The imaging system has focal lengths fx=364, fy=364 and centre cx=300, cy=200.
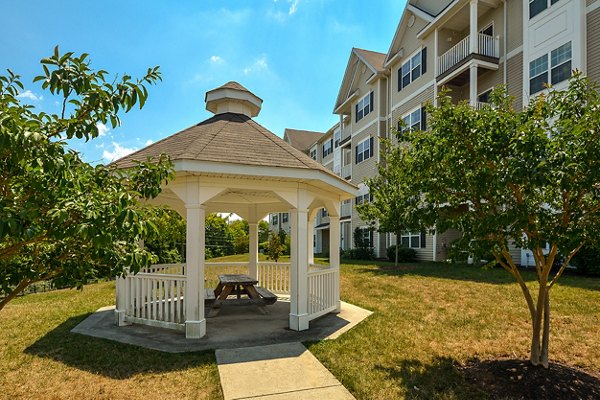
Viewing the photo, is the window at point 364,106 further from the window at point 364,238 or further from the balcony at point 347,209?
the window at point 364,238

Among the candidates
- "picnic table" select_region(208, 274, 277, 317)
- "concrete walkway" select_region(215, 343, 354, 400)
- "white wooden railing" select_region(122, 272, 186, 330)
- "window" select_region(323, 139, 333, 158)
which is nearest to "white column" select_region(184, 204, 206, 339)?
"white wooden railing" select_region(122, 272, 186, 330)

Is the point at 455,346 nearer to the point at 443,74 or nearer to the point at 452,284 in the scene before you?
the point at 452,284

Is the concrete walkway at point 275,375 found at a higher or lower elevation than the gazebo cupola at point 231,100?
lower

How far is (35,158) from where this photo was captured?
2.21 meters

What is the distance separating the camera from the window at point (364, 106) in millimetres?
26234

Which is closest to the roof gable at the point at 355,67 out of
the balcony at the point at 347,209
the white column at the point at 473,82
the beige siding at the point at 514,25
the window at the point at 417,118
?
the window at the point at 417,118

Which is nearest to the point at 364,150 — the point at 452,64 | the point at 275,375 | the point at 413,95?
the point at 413,95

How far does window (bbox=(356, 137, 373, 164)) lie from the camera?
25.9 meters

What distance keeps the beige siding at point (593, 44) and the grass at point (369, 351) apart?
8278mm

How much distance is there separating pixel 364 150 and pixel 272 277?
58.7ft

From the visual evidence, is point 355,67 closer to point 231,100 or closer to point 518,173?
point 231,100

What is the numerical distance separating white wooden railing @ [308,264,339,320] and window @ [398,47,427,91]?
653 inches

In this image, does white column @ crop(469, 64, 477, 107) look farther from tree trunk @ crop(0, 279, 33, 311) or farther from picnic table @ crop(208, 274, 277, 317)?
tree trunk @ crop(0, 279, 33, 311)

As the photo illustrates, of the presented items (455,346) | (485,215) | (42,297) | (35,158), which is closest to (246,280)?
(455,346)
